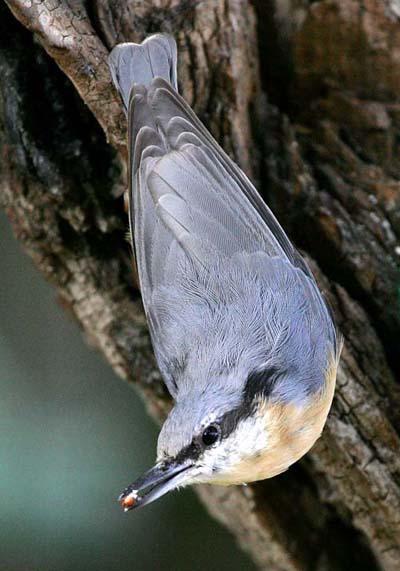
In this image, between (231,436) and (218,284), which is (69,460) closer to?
(218,284)

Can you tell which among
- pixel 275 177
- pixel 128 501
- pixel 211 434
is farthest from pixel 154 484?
pixel 275 177

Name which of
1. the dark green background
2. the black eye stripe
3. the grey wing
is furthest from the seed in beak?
the dark green background

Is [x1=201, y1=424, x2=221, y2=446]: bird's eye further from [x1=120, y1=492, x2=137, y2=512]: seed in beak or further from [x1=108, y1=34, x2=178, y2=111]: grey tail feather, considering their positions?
[x1=108, y1=34, x2=178, y2=111]: grey tail feather

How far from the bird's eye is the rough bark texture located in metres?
0.66

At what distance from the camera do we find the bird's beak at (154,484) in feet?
7.41

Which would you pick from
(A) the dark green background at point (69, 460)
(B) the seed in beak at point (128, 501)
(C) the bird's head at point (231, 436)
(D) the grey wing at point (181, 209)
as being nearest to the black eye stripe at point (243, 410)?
(C) the bird's head at point (231, 436)

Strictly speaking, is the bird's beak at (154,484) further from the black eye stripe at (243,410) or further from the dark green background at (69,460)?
the dark green background at (69,460)

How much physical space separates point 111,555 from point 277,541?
66cm

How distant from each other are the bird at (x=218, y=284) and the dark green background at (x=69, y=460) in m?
0.85

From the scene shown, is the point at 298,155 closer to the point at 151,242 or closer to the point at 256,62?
the point at 256,62

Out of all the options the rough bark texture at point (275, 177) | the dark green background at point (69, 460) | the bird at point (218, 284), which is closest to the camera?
the bird at point (218, 284)

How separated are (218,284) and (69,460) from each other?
1096 millimetres

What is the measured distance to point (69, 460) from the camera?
343 centimetres

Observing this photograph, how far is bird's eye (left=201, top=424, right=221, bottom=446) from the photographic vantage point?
2.31m
